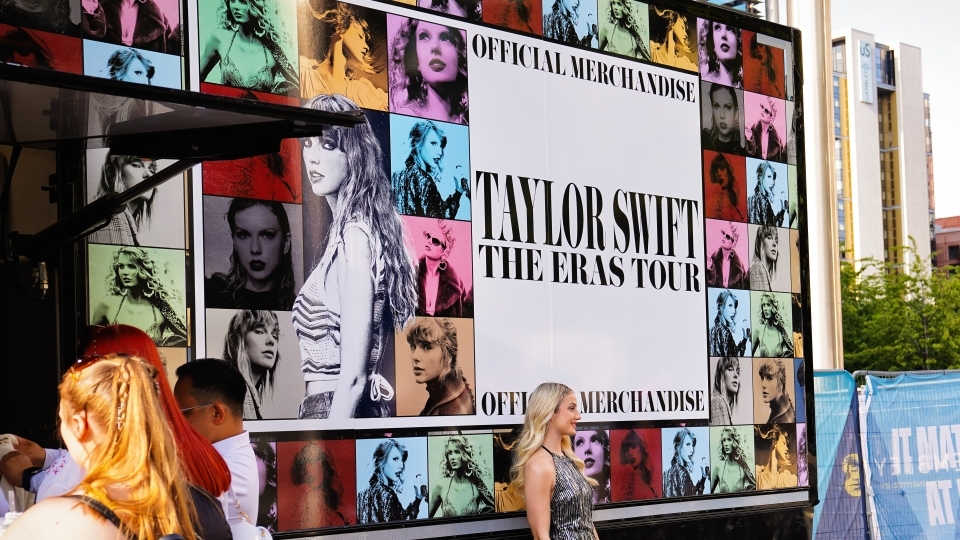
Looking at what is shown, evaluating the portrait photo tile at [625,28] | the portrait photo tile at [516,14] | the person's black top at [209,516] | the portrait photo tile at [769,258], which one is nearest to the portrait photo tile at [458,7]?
the portrait photo tile at [516,14]

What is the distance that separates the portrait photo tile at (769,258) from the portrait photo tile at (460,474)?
2216mm

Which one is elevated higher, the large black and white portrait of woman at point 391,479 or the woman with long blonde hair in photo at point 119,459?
the woman with long blonde hair in photo at point 119,459

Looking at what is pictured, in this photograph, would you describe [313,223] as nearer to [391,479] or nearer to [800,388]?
[391,479]

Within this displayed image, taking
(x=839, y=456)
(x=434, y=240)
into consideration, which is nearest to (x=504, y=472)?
(x=434, y=240)

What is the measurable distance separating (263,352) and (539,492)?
5.11 ft

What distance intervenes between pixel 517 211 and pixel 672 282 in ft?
3.88

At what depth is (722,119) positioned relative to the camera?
22.5 feet

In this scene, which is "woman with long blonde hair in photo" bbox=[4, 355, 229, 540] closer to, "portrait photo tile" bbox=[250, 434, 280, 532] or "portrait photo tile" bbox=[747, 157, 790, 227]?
"portrait photo tile" bbox=[250, 434, 280, 532]

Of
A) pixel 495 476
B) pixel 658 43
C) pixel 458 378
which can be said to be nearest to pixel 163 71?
pixel 458 378

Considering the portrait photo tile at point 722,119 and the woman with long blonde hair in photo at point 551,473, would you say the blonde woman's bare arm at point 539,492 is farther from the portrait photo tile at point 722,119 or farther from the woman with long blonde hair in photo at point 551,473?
the portrait photo tile at point 722,119

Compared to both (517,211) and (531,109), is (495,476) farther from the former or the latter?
(531,109)

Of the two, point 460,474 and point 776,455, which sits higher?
point 460,474

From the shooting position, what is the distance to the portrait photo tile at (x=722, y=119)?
675cm

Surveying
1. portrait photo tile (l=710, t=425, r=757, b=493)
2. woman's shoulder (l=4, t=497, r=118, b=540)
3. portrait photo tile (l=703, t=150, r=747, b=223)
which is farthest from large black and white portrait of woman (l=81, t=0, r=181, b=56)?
portrait photo tile (l=710, t=425, r=757, b=493)
